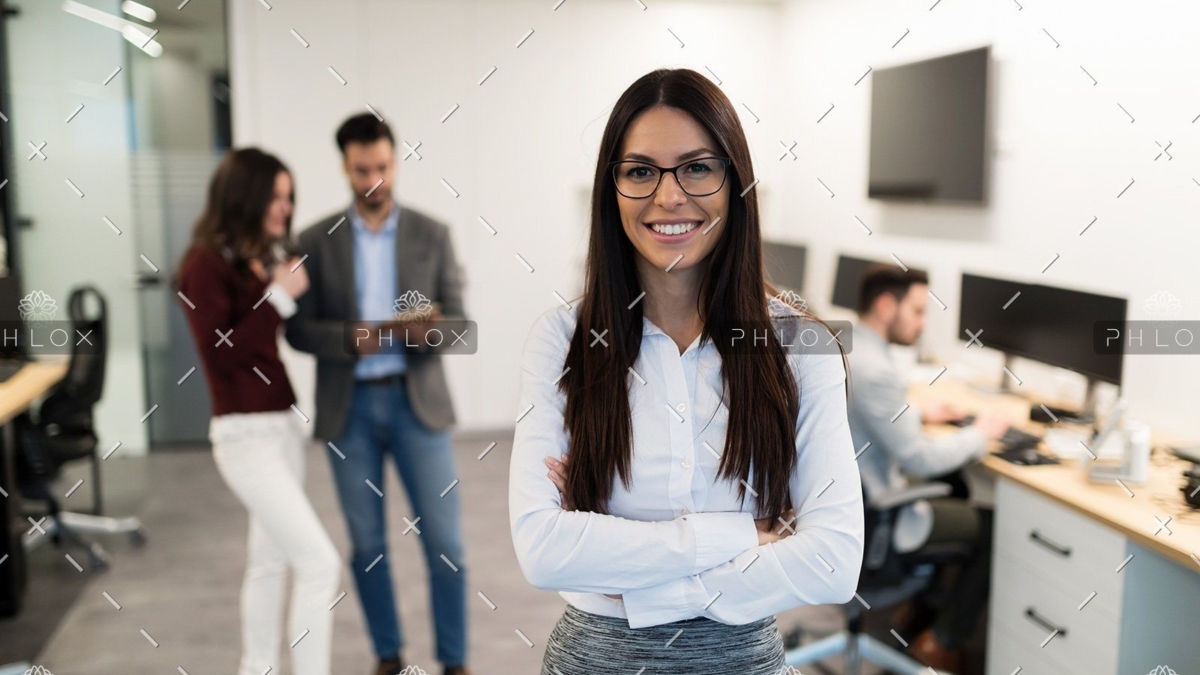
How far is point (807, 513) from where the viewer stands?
1.28 m

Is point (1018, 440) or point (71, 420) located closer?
point (1018, 440)

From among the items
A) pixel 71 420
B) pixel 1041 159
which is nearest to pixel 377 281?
pixel 71 420

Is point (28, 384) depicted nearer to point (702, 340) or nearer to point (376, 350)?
point (376, 350)

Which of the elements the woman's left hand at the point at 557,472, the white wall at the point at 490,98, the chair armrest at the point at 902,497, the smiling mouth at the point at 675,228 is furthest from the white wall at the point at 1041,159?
the woman's left hand at the point at 557,472

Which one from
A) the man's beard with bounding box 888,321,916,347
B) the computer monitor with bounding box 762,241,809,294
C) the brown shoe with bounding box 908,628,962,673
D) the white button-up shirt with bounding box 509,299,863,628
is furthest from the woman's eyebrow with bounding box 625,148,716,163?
the computer monitor with bounding box 762,241,809,294

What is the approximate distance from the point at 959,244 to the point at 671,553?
266cm

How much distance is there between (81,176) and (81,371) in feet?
1.97

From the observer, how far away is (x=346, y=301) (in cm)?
246

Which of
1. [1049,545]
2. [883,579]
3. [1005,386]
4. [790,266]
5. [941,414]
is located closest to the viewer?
[1049,545]

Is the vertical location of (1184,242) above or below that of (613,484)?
above

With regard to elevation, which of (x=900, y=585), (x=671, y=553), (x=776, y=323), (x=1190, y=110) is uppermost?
(x=1190, y=110)

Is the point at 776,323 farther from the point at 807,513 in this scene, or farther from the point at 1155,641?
the point at 1155,641

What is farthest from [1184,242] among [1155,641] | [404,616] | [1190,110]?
[404,616]

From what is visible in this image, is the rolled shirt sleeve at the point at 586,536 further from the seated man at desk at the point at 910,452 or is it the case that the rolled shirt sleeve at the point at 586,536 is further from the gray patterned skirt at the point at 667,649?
the seated man at desk at the point at 910,452
